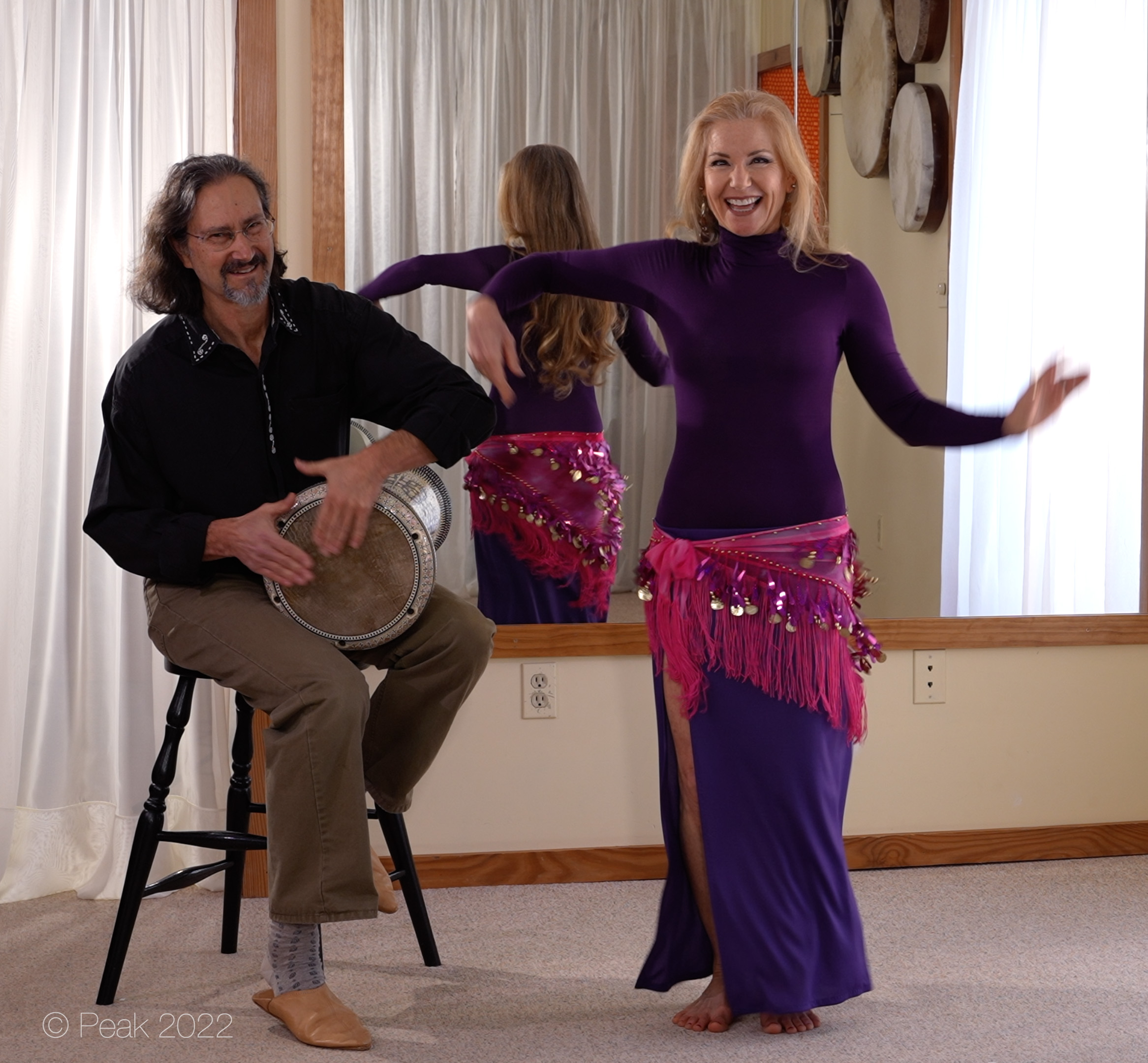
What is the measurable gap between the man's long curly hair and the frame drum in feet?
1.55

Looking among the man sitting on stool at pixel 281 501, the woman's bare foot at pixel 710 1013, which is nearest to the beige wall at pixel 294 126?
the man sitting on stool at pixel 281 501

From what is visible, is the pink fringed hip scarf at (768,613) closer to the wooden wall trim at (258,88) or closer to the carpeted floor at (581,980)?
the carpeted floor at (581,980)

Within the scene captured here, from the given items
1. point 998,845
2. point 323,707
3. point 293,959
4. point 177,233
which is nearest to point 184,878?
point 293,959

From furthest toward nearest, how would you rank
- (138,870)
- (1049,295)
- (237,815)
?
(1049,295) → (237,815) → (138,870)

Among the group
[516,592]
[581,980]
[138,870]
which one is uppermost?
[516,592]

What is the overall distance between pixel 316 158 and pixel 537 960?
1.68 meters

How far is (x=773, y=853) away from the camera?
2021 mm

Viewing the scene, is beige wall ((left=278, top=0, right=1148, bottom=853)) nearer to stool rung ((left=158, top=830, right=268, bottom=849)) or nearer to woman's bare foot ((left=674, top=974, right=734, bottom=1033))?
stool rung ((left=158, top=830, right=268, bottom=849))

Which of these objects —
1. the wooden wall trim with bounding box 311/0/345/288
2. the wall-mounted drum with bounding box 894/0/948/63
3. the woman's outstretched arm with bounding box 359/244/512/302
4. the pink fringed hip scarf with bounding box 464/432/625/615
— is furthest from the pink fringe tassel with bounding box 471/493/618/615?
the wall-mounted drum with bounding box 894/0/948/63

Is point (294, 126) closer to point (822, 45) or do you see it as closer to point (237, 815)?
point (822, 45)

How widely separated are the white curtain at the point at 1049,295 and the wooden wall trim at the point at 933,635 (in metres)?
0.06

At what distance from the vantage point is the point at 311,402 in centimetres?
224

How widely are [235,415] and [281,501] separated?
0.21 m

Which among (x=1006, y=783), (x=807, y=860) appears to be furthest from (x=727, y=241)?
(x=1006, y=783)
